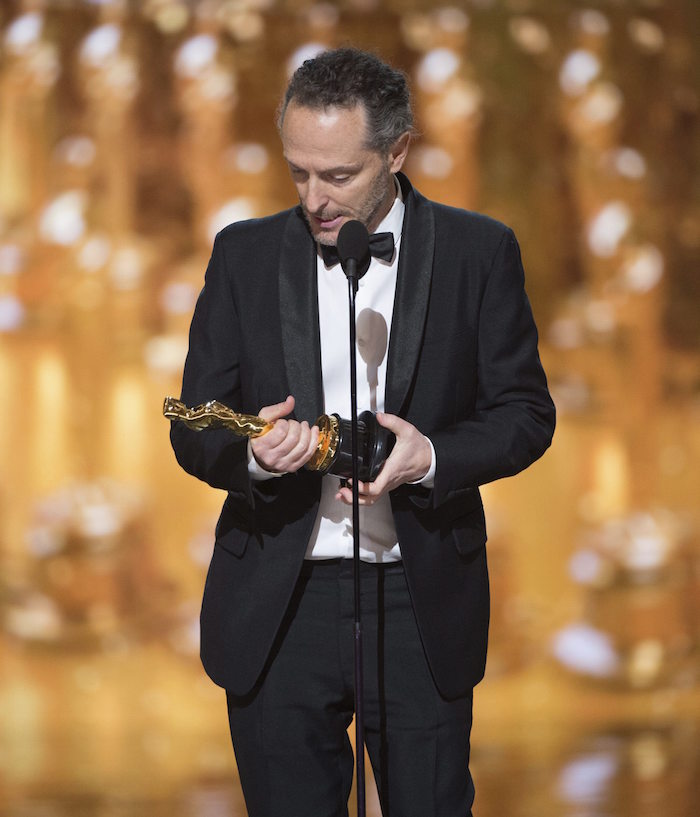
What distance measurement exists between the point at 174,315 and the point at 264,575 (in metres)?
2.17

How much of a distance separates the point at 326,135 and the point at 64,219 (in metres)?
2.26

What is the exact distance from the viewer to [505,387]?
1.77m

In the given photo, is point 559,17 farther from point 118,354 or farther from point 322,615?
point 322,615

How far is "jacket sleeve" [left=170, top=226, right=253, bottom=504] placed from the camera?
1741 mm

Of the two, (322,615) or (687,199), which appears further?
(687,199)

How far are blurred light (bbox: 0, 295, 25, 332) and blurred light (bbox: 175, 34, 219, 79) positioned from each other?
2.76ft

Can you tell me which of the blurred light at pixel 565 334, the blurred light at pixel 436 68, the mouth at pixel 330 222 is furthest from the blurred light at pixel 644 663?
the mouth at pixel 330 222

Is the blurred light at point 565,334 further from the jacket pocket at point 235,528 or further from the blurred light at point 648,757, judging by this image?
the jacket pocket at point 235,528

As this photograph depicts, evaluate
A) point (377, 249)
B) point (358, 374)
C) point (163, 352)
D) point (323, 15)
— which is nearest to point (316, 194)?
point (377, 249)

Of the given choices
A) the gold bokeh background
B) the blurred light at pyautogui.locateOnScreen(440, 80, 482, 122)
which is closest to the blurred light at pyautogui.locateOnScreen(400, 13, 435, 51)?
the gold bokeh background

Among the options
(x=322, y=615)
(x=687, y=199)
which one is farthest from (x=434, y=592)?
(x=687, y=199)

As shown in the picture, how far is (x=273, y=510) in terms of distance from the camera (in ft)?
5.75

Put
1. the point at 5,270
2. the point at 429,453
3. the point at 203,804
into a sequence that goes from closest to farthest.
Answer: the point at 429,453 < the point at 203,804 < the point at 5,270

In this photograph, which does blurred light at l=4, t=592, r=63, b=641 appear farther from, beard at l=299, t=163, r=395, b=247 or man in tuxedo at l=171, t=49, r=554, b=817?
beard at l=299, t=163, r=395, b=247
